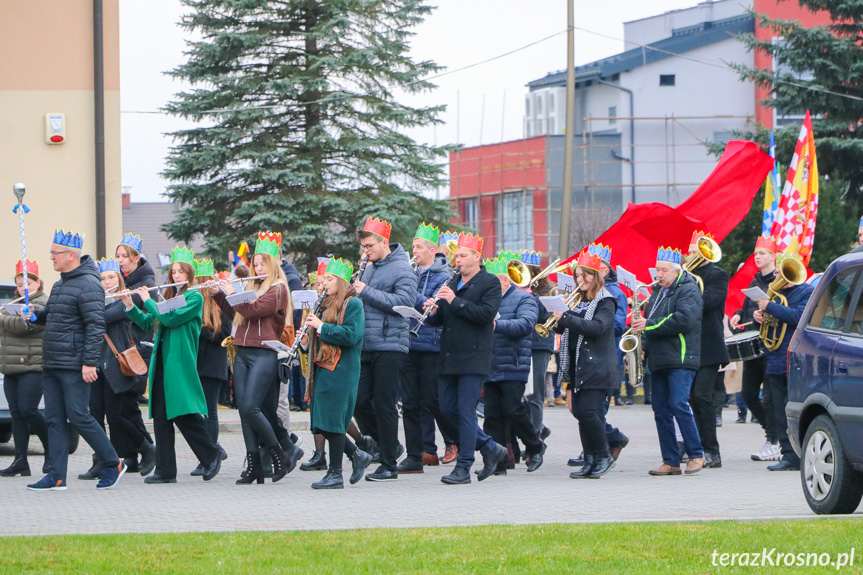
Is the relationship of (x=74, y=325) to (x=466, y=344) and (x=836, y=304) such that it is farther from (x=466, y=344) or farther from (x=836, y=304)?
(x=836, y=304)

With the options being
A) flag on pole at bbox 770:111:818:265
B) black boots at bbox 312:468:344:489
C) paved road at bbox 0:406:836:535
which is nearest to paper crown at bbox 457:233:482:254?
paved road at bbox 0:406:836:535

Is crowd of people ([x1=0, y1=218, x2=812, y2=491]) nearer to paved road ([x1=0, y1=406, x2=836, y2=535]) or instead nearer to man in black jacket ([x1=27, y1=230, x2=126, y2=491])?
man in black jacket ([x1=27, y1=230, x2=126, y2=491])

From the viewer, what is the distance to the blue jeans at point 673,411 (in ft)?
40.0

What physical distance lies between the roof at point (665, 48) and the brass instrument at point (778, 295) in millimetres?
43235

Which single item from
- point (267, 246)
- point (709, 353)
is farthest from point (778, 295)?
point (267, 246)

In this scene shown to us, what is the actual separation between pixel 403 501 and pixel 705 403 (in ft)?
12.1

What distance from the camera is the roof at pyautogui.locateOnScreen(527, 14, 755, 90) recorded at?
55938 mm

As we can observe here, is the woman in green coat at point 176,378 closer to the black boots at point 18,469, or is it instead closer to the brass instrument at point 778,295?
the black boots at point 18,469

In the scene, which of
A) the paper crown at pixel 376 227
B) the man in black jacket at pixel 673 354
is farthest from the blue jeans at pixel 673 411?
the paper crown at pixel 376 227

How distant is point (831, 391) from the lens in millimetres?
9203

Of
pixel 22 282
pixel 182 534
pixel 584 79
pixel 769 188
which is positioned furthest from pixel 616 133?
pixel 182 534

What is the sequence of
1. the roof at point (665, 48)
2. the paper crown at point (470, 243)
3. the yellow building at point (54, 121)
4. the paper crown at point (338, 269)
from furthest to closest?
the roof at point (665, 48), the yellow building at point (54, 121), the paper crown at point (470, 243), the paper crown at point (338, 269)

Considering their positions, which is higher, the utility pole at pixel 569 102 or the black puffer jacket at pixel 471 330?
the utility pole at pixel 569 102

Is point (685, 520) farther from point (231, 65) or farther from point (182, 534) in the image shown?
point (231, 65)
